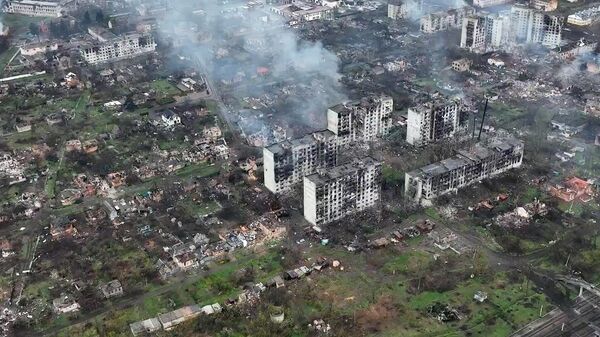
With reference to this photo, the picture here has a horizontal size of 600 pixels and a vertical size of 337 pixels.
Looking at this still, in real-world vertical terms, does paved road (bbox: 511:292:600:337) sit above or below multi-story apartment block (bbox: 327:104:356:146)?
below

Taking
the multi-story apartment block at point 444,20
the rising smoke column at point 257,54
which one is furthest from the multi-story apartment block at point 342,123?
the multi-story apartment block at point 444,20

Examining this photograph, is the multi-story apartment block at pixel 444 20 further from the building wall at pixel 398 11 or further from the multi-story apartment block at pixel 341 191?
the multi-story apartment block at pixel 341 191

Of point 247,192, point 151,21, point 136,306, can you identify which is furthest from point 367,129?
point 151,21

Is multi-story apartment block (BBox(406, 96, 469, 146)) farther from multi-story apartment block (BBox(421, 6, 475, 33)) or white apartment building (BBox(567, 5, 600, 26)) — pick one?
white apartment building (BBox(567, 5, 600, 26))

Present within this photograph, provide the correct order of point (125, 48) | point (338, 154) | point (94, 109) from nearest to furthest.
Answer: point (338, 154) → point (94, 109) → point (125, 48)

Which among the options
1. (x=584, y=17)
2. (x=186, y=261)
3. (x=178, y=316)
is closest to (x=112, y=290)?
(x=186, y=261)

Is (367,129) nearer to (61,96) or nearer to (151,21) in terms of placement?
(61,96)

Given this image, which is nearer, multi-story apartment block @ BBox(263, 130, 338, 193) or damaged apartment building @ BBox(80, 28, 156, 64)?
multi-story apartment block @ BBox(263, 130, 338, 193)

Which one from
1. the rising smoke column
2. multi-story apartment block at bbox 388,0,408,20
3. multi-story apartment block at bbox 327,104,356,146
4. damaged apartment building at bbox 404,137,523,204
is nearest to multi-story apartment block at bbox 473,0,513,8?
multi-story apartment block at bbox 388,0,408,20
